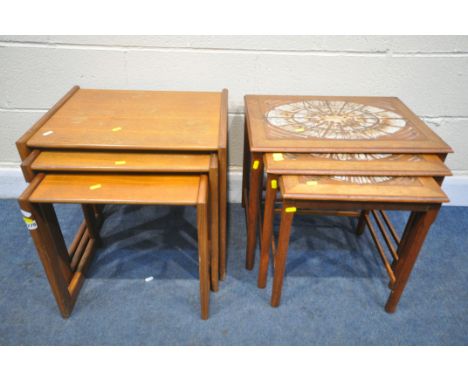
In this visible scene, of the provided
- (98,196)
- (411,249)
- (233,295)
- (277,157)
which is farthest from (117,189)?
(411,249)

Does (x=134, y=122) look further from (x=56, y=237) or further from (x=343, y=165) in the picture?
(x=343, y=165)

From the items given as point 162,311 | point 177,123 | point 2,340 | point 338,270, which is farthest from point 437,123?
point 2,340

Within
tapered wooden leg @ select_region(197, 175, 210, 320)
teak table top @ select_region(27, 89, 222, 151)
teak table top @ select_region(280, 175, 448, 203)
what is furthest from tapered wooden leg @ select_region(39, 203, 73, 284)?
teak table top @ select_region(280, 175, 448, 203)

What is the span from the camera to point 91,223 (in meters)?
1.65

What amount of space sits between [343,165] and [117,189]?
773 millimetres

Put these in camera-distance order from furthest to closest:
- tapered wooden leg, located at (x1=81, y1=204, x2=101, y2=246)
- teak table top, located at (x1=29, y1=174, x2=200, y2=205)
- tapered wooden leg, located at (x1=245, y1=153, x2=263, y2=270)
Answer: tapered wooden leg, located at (x1=81, y1=204, x2=101, y2=246)
tapered wooden leg, located at (x1=245, y1=153, x2=263, y2=270)
teak table top, located at (x1=29, y1=174, x2=200, y2=205)

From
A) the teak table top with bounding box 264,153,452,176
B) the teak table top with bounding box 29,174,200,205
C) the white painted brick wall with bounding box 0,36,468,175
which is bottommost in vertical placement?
the teak table top with bounding box 29,174,200,205

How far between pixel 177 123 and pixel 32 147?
517mm

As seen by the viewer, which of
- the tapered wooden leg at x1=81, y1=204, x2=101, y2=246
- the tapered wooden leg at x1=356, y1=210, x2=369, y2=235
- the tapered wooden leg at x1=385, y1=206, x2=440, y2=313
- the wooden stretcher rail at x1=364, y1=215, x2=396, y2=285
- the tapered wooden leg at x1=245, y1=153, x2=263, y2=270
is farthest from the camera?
the tapered wooden leg at x1=356, y1=210, x2=369, y2=235

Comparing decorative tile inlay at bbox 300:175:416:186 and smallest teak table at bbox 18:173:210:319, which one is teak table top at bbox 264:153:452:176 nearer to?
decorative tile inlay at bbox 300:175:416:186

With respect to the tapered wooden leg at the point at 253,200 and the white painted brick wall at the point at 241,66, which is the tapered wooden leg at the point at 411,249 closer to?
the tapered wooden leg at the point at 253,200

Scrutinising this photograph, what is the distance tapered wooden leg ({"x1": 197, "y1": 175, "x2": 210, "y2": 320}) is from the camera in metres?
1.07

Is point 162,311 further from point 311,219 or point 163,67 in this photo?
point 163,67

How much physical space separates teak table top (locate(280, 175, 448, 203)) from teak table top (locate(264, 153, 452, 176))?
0.8 inches
